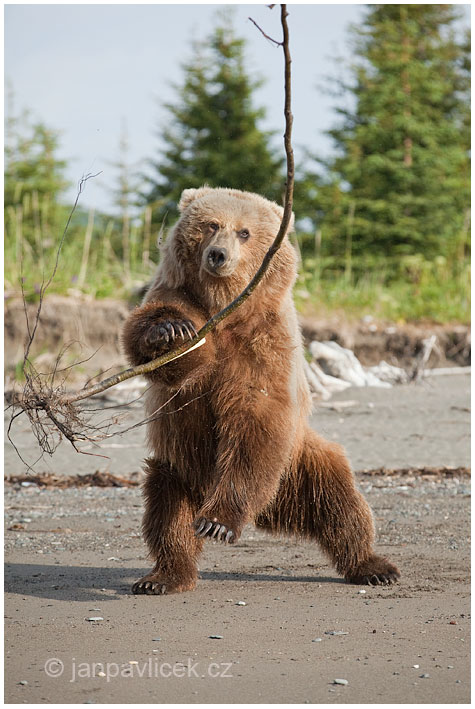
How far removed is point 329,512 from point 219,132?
16.0 m

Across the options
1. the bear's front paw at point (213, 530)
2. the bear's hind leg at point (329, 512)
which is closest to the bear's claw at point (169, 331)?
the bear's front paw at point (213, 530)

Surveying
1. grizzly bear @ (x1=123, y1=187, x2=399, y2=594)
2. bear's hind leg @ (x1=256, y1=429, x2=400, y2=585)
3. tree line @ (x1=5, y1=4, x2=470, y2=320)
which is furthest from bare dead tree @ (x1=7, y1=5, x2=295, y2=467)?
tree line @ (x1=5, y1=4, x2=470, y2=320)

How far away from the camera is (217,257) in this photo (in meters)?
4.34

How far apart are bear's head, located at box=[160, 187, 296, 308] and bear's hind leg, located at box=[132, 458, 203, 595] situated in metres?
0.95

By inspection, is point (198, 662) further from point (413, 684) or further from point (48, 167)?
point (48, 167)

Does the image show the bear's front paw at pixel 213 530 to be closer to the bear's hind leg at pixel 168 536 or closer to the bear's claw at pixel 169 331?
the bear's hind leg at pixel 168 536

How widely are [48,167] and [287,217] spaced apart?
19.6 meters

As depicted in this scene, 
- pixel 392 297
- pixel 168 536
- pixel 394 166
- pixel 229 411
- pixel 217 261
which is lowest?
pixel 168 536

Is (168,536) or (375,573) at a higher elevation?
(168,536)

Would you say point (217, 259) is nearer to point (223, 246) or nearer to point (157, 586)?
point (223, 246)

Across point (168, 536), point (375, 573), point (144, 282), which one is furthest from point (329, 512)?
point (144, 282)

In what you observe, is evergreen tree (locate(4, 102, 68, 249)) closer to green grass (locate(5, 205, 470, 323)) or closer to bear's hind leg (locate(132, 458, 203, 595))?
green grass (locate(5, 205, 470, 323))

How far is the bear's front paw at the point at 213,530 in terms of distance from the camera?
4.19m

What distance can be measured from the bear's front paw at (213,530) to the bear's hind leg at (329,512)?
760 millimetres
